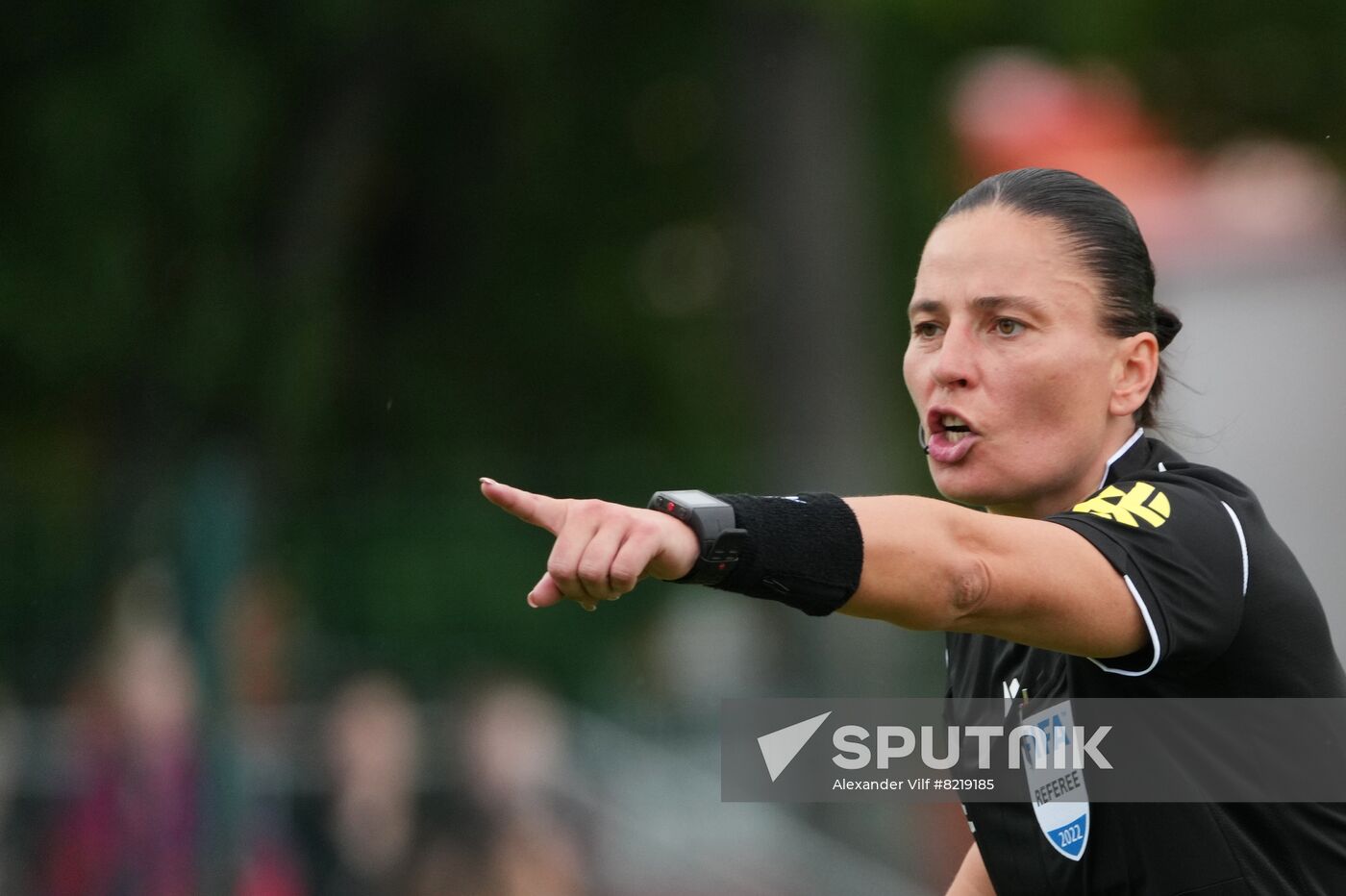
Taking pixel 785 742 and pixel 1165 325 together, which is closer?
pixel 1165 325

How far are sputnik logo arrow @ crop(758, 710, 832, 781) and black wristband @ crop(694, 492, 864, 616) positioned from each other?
19.6 ft

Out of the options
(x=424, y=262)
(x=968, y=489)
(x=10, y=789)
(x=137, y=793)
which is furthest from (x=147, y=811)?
(x=968, y=489)

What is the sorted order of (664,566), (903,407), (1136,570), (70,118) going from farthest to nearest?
1. (903,407)
2. (70,118)
3. (1136,570)
4. (664,566)

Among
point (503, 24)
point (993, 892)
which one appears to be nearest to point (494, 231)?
point (503, 24)

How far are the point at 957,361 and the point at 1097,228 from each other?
327mm

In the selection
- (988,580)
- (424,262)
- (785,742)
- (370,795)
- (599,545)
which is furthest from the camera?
(424,262)

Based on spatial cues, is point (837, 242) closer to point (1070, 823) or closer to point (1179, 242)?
point (1179, 242)

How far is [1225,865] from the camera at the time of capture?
9.00ft

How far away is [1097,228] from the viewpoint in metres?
2.96

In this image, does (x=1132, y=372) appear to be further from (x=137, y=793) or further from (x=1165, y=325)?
(x=137, y=793)

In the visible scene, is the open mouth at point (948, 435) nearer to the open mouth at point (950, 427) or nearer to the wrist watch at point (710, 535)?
the open mouth at point (950, 427)

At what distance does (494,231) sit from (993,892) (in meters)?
8.77

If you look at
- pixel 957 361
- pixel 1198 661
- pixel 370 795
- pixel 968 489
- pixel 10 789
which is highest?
pixel 957 361

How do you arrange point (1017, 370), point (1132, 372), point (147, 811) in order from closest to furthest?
1. point (1017, 370)
2. point (1132, 372)
3. point (147, 811)
